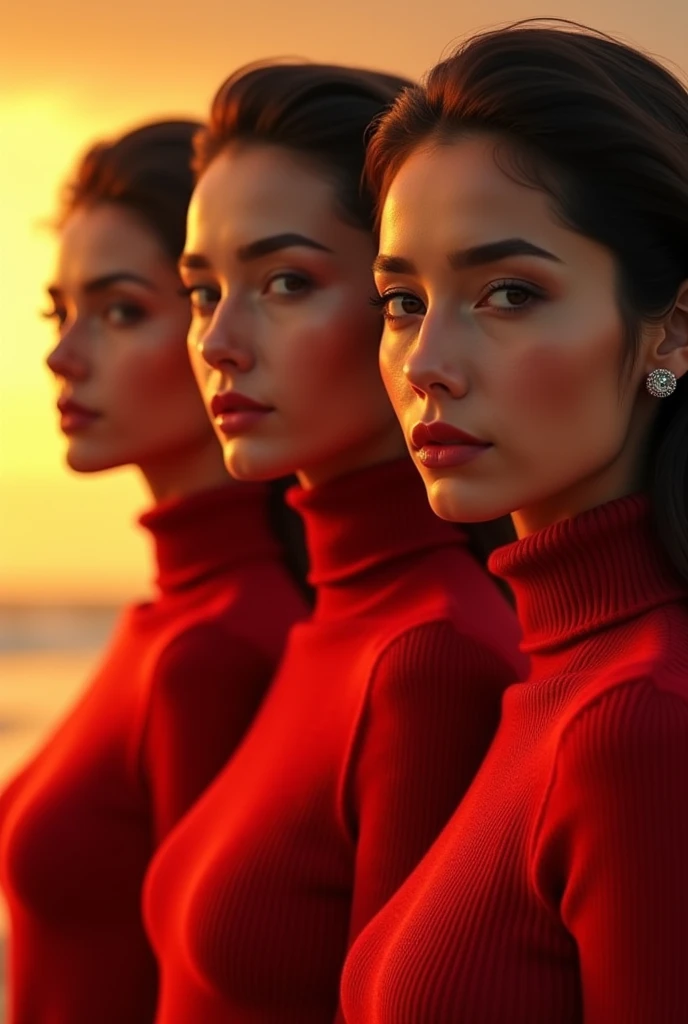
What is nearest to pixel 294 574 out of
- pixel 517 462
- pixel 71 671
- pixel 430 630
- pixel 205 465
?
pixel 205 465

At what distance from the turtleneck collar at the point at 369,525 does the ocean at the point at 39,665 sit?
375 centimetres

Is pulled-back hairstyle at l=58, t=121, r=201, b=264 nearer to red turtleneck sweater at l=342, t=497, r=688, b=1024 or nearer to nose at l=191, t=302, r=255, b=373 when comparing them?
nose at l=191, t=302, r=255, b=373

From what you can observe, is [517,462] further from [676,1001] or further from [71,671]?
[71,671]

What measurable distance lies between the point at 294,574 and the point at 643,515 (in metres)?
1.27

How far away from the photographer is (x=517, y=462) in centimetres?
180

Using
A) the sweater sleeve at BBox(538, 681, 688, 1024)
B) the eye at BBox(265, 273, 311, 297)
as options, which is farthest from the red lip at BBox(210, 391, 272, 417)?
the sweater sleeve at BBox(538, 681, 688, 1024)

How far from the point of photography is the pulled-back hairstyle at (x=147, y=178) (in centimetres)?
302

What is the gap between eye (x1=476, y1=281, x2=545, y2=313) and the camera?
1782 mm

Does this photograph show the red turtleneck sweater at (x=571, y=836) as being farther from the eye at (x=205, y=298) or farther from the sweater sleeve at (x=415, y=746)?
the eye at (x=205, y=298)

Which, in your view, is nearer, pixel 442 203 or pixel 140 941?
pixel 442 203

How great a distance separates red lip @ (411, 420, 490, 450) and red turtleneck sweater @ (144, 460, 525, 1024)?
1.23ft

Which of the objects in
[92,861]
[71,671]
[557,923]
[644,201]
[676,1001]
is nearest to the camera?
[676,1001]

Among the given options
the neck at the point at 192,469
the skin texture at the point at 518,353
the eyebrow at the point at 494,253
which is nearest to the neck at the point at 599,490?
the skin texture at the point at 518,353

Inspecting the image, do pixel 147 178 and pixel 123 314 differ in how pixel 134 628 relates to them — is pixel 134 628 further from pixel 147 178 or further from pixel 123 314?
pixel 147 178
